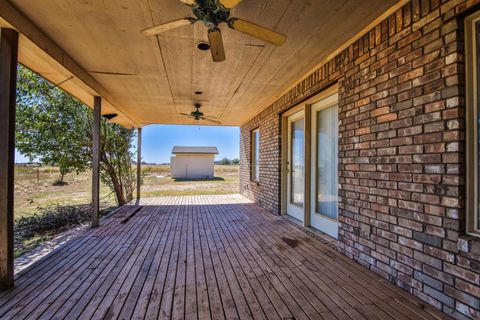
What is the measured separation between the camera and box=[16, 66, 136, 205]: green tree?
5.68 meters

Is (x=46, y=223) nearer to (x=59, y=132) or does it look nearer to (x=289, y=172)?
(x=59, y=132)

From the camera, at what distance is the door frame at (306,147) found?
402 cm

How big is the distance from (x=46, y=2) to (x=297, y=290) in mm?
3405

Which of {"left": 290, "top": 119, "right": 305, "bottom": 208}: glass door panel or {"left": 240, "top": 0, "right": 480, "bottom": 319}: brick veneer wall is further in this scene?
{"left": 290, "top": 119, "right": 305, "bottom": 208}: glass door panel

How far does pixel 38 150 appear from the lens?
5945mm

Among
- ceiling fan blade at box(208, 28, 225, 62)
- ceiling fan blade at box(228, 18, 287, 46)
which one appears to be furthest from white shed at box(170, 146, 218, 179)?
ceiling fan blade at box(228, 18, 287, 46)

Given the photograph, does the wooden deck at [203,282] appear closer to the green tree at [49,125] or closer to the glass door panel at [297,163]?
the glass door panel at [297,163]

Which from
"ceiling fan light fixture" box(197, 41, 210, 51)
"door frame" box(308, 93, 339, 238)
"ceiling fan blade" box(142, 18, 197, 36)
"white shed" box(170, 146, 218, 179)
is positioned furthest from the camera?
"white shed" box(170, 146, 218, 179)

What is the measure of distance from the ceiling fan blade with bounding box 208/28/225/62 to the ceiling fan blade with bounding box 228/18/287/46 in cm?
15

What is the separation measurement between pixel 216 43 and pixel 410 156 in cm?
200

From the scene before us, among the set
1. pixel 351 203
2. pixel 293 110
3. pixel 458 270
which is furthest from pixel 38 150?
pixel 458 270

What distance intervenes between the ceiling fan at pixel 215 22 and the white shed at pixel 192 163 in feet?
55.3

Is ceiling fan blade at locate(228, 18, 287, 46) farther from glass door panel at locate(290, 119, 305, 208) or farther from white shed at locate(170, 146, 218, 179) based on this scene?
white shed at locate(170, 146, 218, 179)

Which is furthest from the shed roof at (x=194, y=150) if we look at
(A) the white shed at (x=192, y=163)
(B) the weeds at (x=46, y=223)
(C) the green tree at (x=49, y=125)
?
(B) the weeds at (x=46, y=223)
